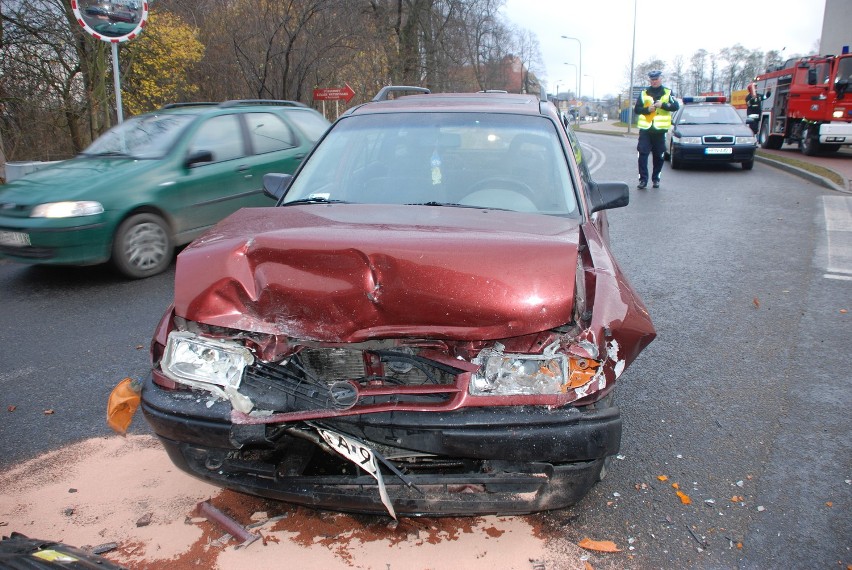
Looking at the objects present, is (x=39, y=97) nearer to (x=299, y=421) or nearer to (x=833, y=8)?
(x=299, y=421)

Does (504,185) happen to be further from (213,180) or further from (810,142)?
(810,142)

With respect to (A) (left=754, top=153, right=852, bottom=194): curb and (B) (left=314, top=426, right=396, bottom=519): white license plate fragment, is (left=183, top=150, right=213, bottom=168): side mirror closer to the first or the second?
(B) (left=314, top=426, right=396, bottom=519): white license plate fragment

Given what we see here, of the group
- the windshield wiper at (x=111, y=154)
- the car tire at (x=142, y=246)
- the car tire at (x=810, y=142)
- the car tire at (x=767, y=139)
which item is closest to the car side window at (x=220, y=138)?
the windshield wiper at (x=111, y=154)

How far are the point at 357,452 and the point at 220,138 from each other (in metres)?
5.99

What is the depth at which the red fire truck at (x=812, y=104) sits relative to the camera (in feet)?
56.1

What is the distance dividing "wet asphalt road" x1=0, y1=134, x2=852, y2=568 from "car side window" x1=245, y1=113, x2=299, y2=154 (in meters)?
2.23

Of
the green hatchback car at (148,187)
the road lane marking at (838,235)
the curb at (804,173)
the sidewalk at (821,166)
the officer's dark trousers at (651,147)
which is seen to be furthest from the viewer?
the sidewalk at (821,166)

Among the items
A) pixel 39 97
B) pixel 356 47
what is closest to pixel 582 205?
pixel 39 97

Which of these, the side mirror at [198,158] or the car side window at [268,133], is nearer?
the side mirror at [198,158]

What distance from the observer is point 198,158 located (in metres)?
7.07

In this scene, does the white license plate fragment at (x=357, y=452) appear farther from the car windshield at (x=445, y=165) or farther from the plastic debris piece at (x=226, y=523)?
the car windshield at (x=445, y=165)

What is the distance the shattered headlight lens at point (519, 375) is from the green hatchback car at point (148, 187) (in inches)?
200

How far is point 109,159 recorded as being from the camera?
23.1 feet

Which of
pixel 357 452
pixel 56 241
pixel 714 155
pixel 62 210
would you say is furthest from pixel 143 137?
pixel 714 155
